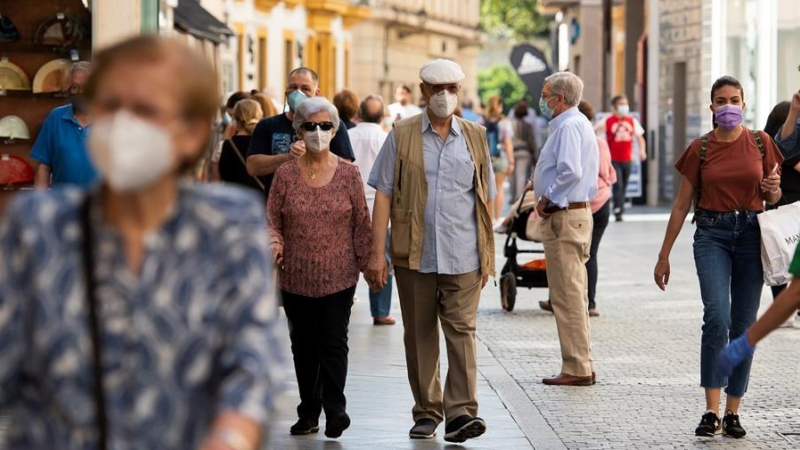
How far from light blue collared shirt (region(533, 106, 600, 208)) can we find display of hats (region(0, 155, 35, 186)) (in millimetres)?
3400

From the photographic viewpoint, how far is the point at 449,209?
29.0ft

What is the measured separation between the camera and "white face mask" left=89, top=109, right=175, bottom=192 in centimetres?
321

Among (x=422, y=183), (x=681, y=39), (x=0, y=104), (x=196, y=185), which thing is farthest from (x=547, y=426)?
(x=681, y=39)

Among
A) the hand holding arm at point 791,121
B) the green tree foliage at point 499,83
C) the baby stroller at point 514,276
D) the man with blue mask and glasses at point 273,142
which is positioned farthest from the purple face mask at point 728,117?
the green tree foliage at point 499,83

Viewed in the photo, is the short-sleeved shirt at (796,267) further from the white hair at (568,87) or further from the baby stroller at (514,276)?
the baby stroller at (514,276)

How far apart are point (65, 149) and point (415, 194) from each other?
5.73 ft

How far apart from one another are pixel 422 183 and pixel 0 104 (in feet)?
14.3

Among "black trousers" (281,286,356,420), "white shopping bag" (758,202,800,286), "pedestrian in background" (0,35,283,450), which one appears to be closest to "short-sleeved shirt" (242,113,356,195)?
"black trousers" (281,286,356,420)

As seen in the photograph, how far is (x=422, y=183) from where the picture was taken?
29.0 feet

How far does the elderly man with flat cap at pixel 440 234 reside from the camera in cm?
881

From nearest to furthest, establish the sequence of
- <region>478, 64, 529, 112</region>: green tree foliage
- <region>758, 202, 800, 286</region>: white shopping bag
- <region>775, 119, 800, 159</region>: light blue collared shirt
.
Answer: <region>758, 202, 800, 286</region>: white shopping bag → <region>775, 119, 800, 159</region>: light blue collared shirt → <region>478, 64, 529, 112</region>: green tree foliage

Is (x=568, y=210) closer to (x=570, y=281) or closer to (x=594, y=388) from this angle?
(x=570, y=281)

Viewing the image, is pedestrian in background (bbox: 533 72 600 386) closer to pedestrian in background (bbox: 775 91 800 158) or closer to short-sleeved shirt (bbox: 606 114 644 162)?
pedestrian in background (bbox: 775 91 800 158)

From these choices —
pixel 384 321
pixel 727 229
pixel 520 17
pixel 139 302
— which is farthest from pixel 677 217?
pixel 520 17
